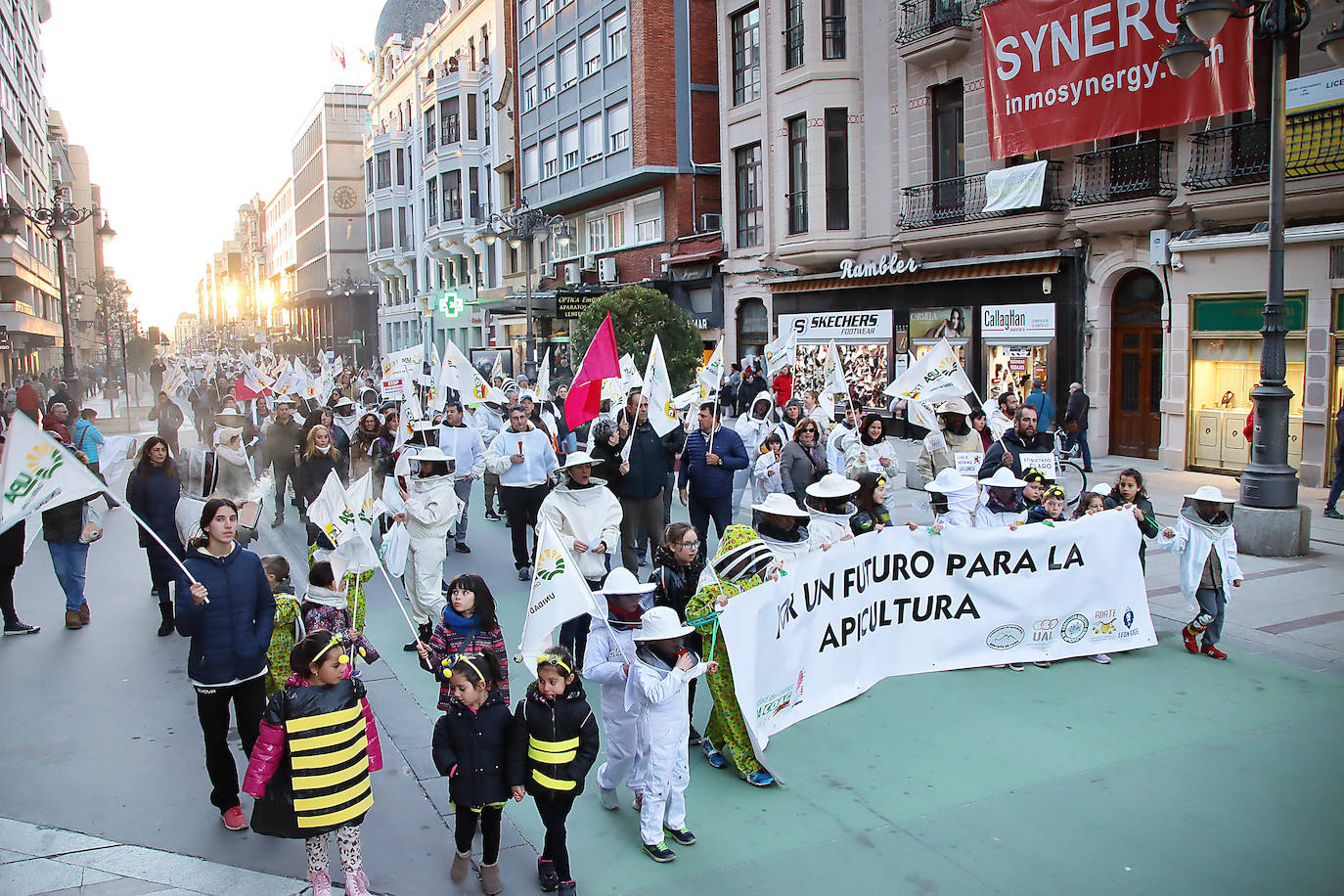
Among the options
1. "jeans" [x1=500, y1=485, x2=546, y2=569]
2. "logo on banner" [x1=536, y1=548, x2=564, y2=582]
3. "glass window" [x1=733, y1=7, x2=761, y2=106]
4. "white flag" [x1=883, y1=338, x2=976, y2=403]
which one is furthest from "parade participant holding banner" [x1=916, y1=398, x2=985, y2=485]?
"glass window" [x1=733, y1=7, x2=761, y2=106]

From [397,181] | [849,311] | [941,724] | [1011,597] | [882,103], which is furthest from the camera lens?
[397,181]

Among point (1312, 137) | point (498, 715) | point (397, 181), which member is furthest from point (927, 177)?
point (397, 181)

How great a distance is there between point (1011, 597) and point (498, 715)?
4.39m

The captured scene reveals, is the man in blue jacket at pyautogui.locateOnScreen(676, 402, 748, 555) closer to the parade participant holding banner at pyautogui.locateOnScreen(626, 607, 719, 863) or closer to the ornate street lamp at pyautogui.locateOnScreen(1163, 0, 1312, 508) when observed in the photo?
the parade participant holding banner at pyautogui.locateOnScreen(626, 607, 719, 863)

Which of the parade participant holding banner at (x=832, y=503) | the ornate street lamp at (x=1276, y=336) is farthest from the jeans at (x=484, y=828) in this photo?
the ornate street lamp at (x=1276, y=336)

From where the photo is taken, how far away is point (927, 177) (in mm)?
22906

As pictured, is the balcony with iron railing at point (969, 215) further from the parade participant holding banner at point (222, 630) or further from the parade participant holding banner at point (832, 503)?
the parade participant holding banner at point (222, 630)

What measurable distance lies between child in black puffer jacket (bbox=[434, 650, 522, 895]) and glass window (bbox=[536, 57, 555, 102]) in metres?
38.6

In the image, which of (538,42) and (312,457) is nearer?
(312,457)

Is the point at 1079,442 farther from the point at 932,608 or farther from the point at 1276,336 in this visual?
the point at 932,608

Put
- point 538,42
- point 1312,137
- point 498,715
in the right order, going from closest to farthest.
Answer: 1. point 498,715
2. point 1312,137
3. point 538,42

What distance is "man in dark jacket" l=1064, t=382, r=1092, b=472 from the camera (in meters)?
17.8

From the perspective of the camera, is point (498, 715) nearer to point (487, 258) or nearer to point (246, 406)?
point (246, 406)

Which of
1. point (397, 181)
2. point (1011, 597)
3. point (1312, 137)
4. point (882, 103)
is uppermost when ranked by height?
point (397, 181)
